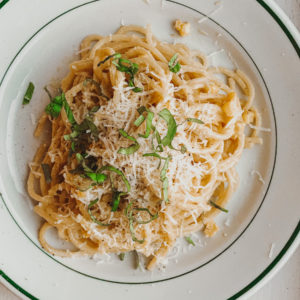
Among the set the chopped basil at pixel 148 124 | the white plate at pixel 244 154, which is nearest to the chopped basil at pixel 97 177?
the chopped basil at pixel 148 124

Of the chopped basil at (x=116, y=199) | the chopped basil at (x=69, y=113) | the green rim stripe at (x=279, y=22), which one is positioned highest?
the green rim stripe at (x=279, y=22)

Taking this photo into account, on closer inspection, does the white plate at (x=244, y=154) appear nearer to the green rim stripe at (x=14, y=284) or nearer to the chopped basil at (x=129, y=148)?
the green rim stripe at (x=14, y=284)

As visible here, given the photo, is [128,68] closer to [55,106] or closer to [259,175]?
[55,106]

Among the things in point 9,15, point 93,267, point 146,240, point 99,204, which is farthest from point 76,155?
point 9,15

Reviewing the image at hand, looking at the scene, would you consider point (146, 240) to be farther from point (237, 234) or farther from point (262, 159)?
point (262, 159)

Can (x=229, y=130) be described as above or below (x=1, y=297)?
above

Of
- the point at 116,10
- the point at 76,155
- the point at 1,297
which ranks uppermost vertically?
the point at 116,10
